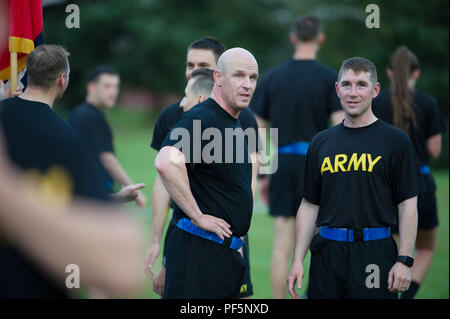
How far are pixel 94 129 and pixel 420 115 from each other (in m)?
3.66

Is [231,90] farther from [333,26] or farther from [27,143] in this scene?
[333,26]

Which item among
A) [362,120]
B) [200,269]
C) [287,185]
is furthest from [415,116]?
[200,269]

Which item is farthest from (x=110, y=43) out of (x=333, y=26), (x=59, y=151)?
(x=59, y=151)

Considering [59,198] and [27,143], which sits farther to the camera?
[27,143]

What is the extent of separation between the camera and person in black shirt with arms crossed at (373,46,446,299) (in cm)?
612

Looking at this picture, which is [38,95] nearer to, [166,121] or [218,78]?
[218,78]

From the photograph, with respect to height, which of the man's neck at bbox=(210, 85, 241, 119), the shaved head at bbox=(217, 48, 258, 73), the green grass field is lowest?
the green grass field

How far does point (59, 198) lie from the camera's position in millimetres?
1596

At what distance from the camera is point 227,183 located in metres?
3.83

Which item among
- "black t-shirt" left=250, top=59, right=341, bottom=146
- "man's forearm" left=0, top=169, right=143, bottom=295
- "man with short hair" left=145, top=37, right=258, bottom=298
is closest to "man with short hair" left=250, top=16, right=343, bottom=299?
"black t-shirt" left=250, top=59, right=341, bottom=146

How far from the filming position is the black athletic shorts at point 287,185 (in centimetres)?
665

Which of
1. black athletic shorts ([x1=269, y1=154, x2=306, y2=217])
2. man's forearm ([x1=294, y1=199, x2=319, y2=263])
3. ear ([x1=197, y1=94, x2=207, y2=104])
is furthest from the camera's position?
black athletic shorts ([x1=269, y1=154, x2=306, y2=217])

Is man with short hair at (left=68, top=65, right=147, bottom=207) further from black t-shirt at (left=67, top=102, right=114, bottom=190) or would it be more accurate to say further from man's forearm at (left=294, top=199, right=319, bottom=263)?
man's forearm at (left=294, top=199, right=319, bottom=263)
